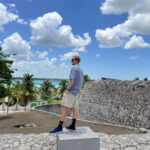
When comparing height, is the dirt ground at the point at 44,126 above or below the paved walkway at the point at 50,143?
below

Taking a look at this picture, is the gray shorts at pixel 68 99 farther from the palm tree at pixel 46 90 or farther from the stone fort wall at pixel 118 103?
the palm tree at pixel 46 90

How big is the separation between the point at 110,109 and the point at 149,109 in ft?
11.8

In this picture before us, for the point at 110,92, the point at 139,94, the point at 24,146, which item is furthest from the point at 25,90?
the point at 24,146

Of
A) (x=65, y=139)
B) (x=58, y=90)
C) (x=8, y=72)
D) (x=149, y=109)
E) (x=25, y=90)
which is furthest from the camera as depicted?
(x=58, y=90)

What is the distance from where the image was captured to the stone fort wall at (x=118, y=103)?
39.0ft

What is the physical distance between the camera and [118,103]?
537 inches

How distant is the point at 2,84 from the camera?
57.9ft

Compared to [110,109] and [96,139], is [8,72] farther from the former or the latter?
[96,139]

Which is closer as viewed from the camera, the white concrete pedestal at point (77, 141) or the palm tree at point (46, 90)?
the white concrete pedestal at point (77, 141)

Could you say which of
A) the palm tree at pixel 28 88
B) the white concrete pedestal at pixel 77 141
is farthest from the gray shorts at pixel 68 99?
the palm tree at pixel 28 88

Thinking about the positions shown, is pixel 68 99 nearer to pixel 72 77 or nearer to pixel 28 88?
pixel 72 77

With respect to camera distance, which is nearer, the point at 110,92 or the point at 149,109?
the point at 149,109

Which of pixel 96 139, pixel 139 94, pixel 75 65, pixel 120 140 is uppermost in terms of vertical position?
pixel 75 65

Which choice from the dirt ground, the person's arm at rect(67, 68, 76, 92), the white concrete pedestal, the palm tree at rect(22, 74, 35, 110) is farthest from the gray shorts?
the palm tree at rect(22, 74, 35, 110)
